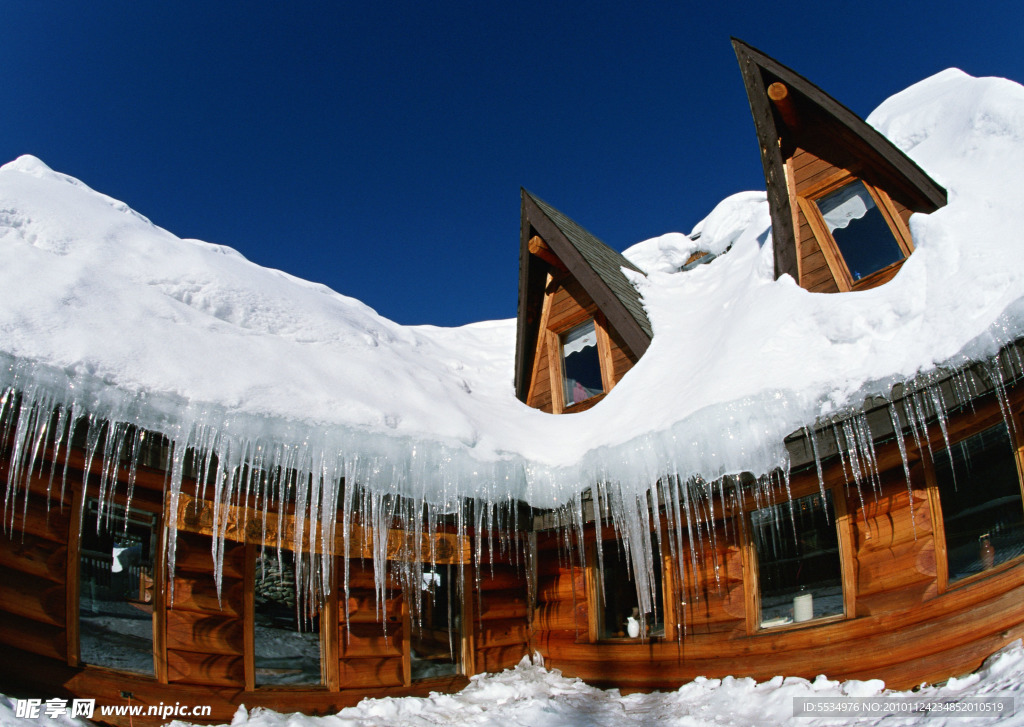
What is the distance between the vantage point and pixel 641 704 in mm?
5328

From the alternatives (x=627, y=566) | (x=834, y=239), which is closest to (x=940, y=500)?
(x=627, y=566)

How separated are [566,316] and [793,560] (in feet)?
14.0

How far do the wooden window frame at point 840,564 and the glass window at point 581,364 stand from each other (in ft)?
9.85

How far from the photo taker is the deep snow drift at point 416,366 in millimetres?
4008

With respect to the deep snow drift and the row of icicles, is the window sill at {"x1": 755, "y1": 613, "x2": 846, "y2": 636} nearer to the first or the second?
the row of icicles

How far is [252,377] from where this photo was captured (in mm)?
4801

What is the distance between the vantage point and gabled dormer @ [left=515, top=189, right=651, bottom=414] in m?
7.70

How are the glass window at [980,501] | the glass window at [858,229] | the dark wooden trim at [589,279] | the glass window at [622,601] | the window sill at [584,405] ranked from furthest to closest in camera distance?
1. the window sill at [584,405]
2. the dark wooden trim at [589,279]
3. the glass window at [622,601]
4. the glass window at [858,229]
5. the glass window at [980,501]

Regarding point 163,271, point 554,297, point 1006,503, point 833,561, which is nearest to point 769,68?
point 554,297

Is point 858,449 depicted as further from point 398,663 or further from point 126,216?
point 126,216

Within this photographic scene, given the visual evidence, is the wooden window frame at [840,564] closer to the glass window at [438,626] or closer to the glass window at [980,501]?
the glass window at [980,501]

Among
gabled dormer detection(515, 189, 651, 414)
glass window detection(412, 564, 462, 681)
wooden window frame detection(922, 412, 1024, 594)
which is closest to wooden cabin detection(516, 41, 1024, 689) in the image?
wooden window frame detection(922, 412, 1024, 594)

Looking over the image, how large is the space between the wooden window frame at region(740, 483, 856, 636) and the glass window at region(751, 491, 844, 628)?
10cm

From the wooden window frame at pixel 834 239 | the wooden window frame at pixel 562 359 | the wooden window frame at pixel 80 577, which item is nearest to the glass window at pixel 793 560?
the wooden window frame at pixel 834 239
